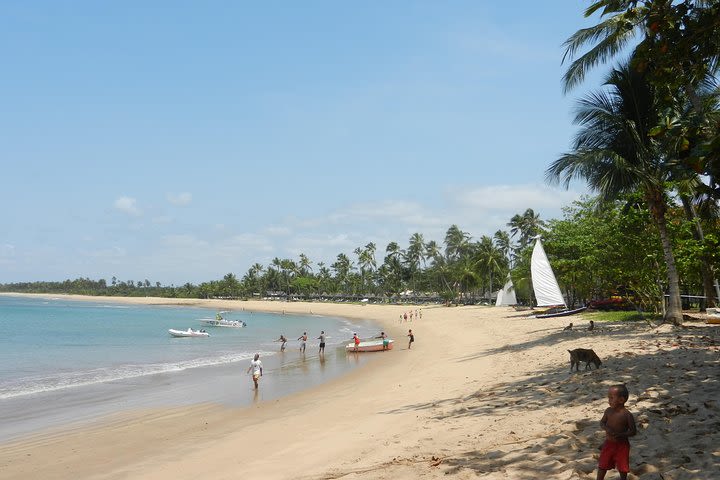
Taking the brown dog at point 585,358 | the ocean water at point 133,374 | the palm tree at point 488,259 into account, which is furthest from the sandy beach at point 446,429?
the palm tree at point 488,259

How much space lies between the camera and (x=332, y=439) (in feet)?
32.1

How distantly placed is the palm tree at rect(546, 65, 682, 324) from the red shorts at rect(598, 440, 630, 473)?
1504 cm

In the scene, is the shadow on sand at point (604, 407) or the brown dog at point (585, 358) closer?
the shadow on sand at point (604, 407)

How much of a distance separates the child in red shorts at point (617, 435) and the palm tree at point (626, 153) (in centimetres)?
1489

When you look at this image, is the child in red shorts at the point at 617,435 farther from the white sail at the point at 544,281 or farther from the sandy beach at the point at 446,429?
the white sail at the point at 544,281

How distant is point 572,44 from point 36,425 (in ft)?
67.6

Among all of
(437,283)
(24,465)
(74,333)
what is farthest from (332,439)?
(437,283)

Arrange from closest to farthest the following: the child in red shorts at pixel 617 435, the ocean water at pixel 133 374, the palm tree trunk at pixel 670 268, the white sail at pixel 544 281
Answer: the child in red shorts at pixel 617 435, the ocean water at pixel 133 374, the palm tree trunk at pixel 670 268, the white sail at pixel 544 281

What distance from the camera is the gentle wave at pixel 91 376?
18906 mm

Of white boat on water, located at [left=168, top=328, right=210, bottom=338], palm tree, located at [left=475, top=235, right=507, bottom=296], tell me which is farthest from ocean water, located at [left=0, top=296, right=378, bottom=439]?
palm tree, located at [left=475, top=235, right=507, bottom=296]

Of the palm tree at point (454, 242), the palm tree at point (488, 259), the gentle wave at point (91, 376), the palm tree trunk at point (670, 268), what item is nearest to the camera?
the palm tree trunk at point (670, 268)

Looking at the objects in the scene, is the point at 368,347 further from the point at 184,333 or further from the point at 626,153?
the point at 184,333

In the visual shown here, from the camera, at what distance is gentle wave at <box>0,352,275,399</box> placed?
18.9m

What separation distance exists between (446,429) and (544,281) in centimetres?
3060
